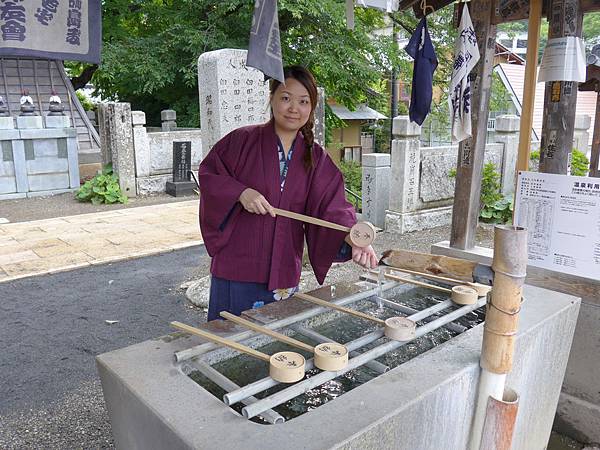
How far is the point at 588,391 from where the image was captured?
307 centimetres

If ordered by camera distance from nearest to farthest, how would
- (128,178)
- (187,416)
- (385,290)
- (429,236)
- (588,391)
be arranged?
(187,416) < (385,290) < (588,391) < (429,236) < (128,178)

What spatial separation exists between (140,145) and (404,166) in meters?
5.79

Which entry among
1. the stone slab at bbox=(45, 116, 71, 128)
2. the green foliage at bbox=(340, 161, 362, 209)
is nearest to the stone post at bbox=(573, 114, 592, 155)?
the green foliage at bbox=(340, 161, 362, 209)

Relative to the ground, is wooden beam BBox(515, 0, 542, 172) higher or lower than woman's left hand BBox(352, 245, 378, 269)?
higher

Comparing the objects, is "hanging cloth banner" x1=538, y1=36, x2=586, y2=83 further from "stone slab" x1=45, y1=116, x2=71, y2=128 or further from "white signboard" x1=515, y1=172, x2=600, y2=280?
"stone slab" x1=45, y1=116, x2=71, y2=128

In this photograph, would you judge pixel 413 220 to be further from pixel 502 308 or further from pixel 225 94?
pixel 502 308

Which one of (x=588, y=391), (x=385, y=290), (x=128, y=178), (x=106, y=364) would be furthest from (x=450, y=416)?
(x=128, y=178)

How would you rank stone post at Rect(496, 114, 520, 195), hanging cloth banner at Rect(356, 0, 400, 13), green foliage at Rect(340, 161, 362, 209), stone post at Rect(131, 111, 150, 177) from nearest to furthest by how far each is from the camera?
hanging cloth banner at Rect(356, 0, 400, 13), stone post at Rect(496, 114, 520, 195), stone post at Rect(131, 111, 150, 177), green foliage at Rect(340, 161, 362, 209)

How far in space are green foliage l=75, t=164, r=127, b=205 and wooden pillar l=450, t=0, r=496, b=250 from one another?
789cm

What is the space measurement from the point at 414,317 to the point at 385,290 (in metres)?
0.41

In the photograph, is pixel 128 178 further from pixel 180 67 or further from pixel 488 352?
pixel 488 352

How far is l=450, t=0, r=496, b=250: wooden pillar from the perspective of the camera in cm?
343

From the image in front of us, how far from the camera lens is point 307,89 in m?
2.34

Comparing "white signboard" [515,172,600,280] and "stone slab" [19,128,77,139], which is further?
"stone slab" [19,128,77,139]
